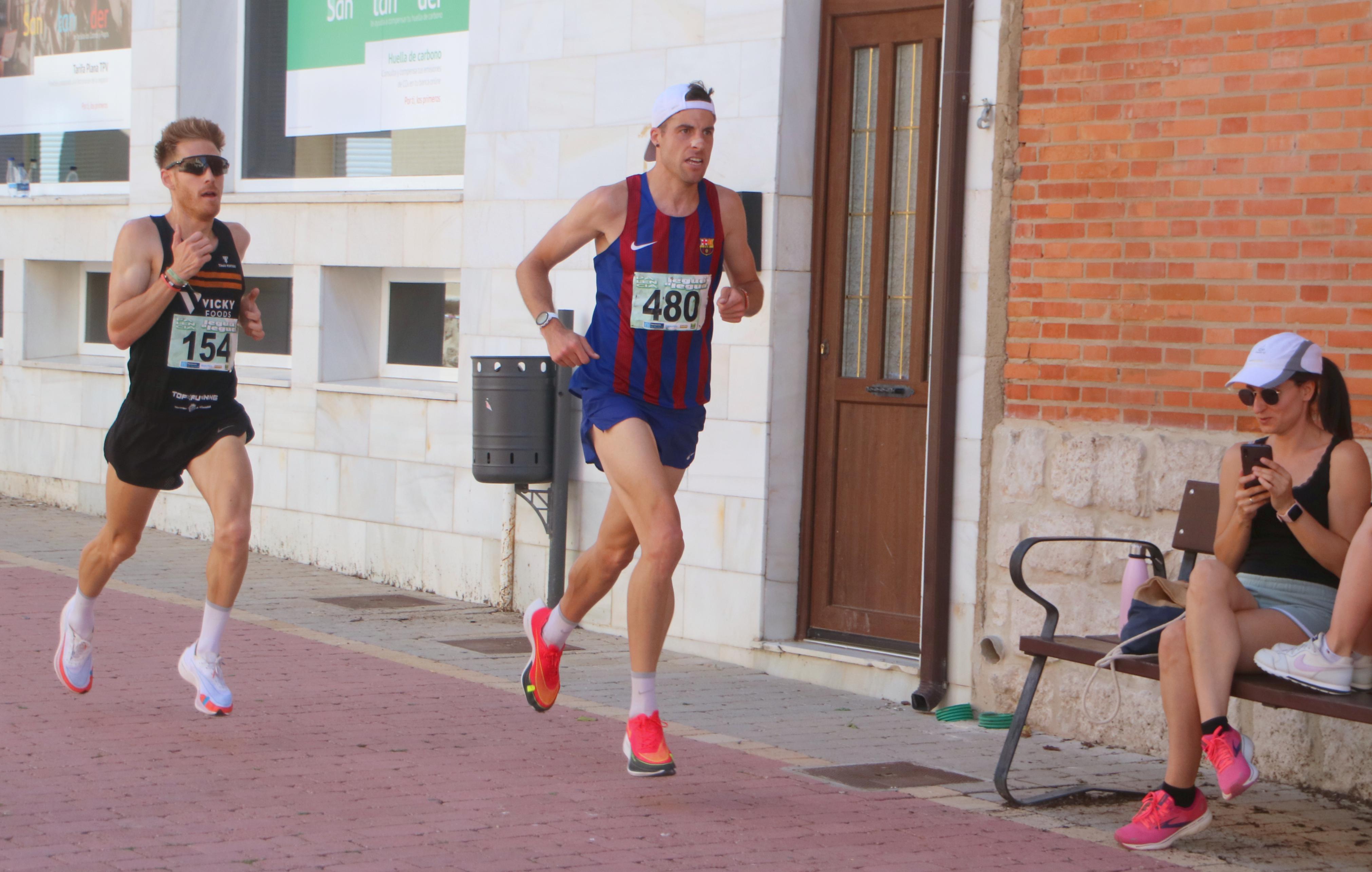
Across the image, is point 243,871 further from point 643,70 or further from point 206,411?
point 643,70

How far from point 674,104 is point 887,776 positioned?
2407mm

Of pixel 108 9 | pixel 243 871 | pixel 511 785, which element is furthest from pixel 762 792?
pixel 108 9

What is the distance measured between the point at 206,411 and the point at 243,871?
7.93 ft

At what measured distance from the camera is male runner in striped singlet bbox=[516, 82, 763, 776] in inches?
221

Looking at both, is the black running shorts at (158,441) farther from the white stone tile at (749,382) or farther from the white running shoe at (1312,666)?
the white running shoe at (1312,666)

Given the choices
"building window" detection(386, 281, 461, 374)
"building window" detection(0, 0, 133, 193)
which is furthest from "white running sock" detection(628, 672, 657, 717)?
"building window" detection(0, 0, 133, 193)

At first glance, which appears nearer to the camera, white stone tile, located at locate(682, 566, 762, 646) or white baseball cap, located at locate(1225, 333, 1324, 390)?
white baseball cap, located at locate(1225, 333, 1324, 390)

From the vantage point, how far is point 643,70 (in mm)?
8805

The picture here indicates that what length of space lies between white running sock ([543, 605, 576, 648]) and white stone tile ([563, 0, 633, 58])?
12.4 feet

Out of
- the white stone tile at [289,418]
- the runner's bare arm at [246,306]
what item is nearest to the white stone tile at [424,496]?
the white stone tile at [289,418]

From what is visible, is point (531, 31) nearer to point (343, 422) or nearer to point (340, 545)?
point (343, 422)

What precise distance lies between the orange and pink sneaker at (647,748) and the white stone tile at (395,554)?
15.7 feet

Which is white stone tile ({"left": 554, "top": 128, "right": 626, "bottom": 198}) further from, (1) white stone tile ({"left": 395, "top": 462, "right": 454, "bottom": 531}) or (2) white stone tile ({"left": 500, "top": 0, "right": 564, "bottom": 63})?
(1) white stone tile ({"left": 395, "top": 462, "right": 454, "bottom": 531})

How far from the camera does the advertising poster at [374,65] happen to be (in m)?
10.9
